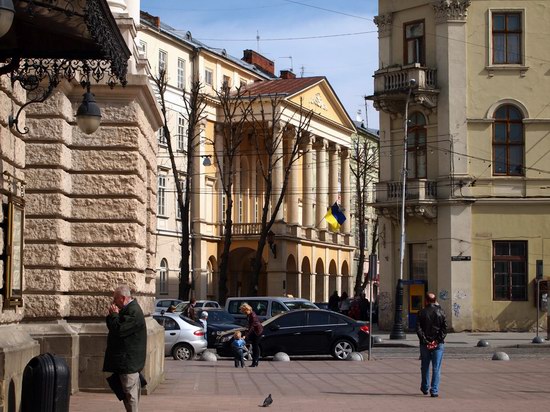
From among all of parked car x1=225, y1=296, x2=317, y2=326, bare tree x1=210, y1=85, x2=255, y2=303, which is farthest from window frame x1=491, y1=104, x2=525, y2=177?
bare tree x1=210, y1=85, x2=255, y2=303

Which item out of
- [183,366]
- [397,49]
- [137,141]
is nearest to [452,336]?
[397,49]

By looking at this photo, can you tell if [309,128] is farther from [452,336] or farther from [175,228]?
[452,336]

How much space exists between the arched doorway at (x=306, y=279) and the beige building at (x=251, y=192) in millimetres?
70

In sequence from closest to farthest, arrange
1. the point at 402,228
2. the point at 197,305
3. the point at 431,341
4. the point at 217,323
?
the point at 431,341 → the point at 217,323 → the point at 402,228 → the point at 197,305

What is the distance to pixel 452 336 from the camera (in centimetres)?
4591

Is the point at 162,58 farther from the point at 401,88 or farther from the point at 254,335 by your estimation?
the point at 254,335

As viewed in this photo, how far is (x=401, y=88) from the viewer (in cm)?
4866

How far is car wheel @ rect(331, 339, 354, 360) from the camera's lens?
3359cm

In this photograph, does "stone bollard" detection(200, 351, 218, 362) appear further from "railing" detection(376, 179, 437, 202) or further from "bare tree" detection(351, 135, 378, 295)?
"bare tree" detection(351, 135, 378, 295)

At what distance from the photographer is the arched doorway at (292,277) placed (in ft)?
266

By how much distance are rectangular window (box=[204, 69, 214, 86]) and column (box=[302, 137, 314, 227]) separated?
9984 mm

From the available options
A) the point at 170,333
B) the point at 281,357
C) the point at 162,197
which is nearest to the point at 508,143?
the point at 281,357

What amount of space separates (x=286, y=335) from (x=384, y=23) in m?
21.0

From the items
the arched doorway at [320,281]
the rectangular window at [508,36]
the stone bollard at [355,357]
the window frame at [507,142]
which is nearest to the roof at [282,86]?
the arched doorway at [320,281]
